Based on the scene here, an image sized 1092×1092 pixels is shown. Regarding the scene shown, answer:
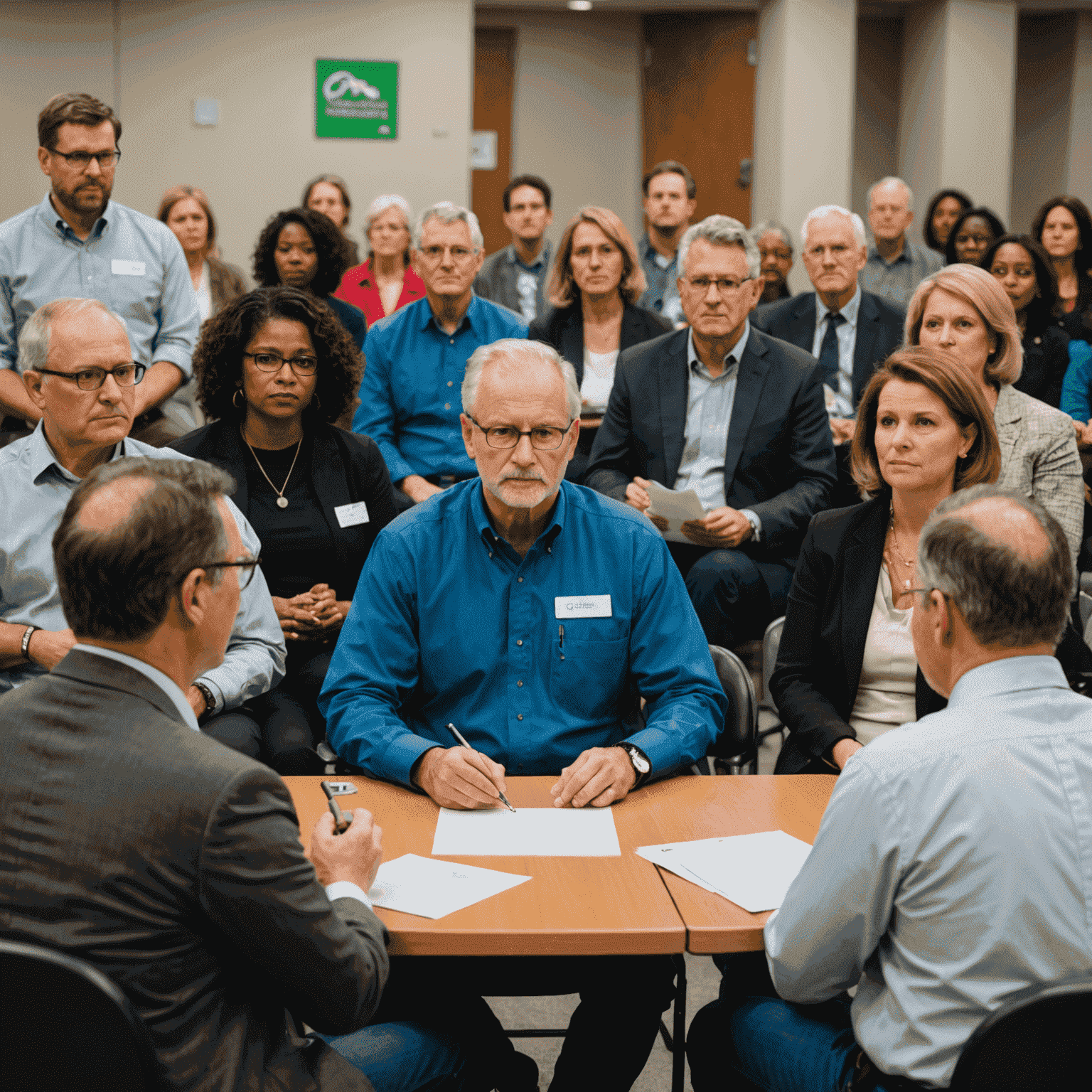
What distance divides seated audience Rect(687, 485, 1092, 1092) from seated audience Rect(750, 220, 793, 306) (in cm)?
500

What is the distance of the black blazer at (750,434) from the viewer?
391cm

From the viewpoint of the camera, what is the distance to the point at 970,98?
8359 millimetres

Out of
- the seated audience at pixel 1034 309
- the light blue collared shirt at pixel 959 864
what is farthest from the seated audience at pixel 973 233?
the light blue collared shirt at pixel 959 864

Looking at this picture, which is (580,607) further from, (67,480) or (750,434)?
(750,434)

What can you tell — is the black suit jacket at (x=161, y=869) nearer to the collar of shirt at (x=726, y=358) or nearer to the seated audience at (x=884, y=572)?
the seated audience at (x=884, y=572)

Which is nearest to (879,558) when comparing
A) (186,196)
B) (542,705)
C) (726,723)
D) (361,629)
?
(726,723)

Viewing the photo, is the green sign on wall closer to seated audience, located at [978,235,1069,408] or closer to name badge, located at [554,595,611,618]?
seated audience, located at [978,235,1069,408]

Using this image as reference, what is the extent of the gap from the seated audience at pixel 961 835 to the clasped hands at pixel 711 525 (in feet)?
6.81

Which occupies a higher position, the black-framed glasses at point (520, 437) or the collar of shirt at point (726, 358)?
the collar of shirt at point (726, 358)

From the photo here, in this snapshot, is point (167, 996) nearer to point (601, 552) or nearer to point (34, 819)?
point (34, 819)

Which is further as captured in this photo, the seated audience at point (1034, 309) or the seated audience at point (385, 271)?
the seated audience at point (385, 271)

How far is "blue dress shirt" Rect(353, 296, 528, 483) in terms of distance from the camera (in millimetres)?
4484

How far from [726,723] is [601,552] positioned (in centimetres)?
47

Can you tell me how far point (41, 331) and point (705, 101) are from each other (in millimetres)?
7766
